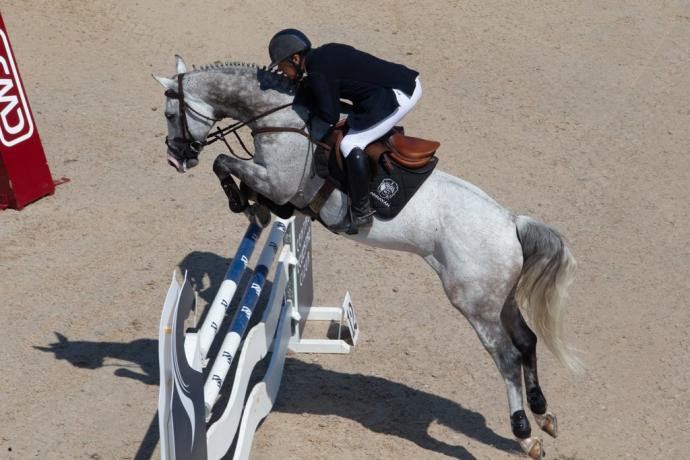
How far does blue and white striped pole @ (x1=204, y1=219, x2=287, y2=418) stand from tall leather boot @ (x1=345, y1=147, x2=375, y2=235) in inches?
37.4

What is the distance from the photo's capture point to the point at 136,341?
739 centimetres

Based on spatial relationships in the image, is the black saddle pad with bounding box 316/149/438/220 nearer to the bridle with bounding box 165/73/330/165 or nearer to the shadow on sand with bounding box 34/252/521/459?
the bridle with bounding box 165/73/330/165

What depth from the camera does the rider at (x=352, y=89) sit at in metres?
5.69

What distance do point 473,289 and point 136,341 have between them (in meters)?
2.79

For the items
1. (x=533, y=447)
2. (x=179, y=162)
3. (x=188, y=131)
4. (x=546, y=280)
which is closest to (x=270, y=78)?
(x=188, y=131)

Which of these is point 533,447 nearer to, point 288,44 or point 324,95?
point 324,95

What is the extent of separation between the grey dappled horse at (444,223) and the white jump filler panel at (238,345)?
77 cm

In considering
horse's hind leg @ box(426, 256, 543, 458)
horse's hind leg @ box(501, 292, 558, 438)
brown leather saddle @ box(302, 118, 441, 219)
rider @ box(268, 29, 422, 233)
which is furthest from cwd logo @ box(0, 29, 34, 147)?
horse's hind leg @ box(501, 292, 558, 438)

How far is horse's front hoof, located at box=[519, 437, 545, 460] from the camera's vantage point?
614cm

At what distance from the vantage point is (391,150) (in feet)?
19.4

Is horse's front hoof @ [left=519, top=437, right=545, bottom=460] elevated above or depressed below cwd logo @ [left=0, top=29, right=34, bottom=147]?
below

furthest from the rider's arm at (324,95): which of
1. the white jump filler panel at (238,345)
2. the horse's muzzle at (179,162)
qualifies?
the white jump filler panel at (238,345)

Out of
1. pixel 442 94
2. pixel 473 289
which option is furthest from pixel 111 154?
pixel 473 289

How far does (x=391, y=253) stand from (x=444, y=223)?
262cm
